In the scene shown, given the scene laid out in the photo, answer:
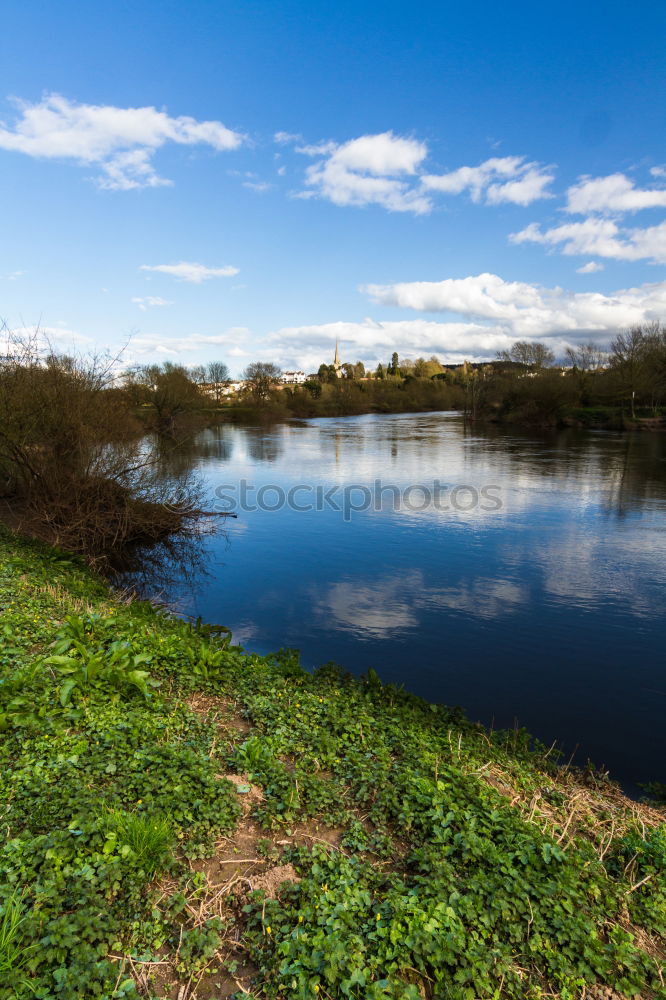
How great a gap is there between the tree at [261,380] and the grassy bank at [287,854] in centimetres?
8357

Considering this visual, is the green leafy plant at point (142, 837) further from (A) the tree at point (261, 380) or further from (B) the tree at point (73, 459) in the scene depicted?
(A) the tree at point (261, 380)

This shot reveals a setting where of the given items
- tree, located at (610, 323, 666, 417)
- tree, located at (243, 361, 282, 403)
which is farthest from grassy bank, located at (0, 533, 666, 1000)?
tree, located at (243, 361, 282, 403)

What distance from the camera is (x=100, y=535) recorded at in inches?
656

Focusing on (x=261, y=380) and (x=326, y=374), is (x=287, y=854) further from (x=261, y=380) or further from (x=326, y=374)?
(x=326, y=374)

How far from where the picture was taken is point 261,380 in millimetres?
89188

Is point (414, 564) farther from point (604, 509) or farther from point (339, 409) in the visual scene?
point (339, 409)

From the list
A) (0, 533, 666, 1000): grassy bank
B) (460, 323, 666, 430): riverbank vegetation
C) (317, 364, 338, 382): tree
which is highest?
(317, 364, 338, 382): tree

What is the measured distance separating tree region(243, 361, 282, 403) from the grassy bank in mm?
83566

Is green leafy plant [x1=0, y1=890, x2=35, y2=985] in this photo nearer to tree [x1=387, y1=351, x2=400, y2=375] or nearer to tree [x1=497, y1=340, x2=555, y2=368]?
tree [x1=497, y1=340, x2=555, y2=368]

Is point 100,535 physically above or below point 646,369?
below

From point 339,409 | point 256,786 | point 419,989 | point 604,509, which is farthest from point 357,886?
point 339,409

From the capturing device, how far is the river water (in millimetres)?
8773

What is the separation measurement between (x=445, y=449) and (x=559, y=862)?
40.4 m

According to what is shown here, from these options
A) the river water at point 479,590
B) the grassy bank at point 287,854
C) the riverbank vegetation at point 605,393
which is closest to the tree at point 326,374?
the riverbank vegetation at point 605,393
